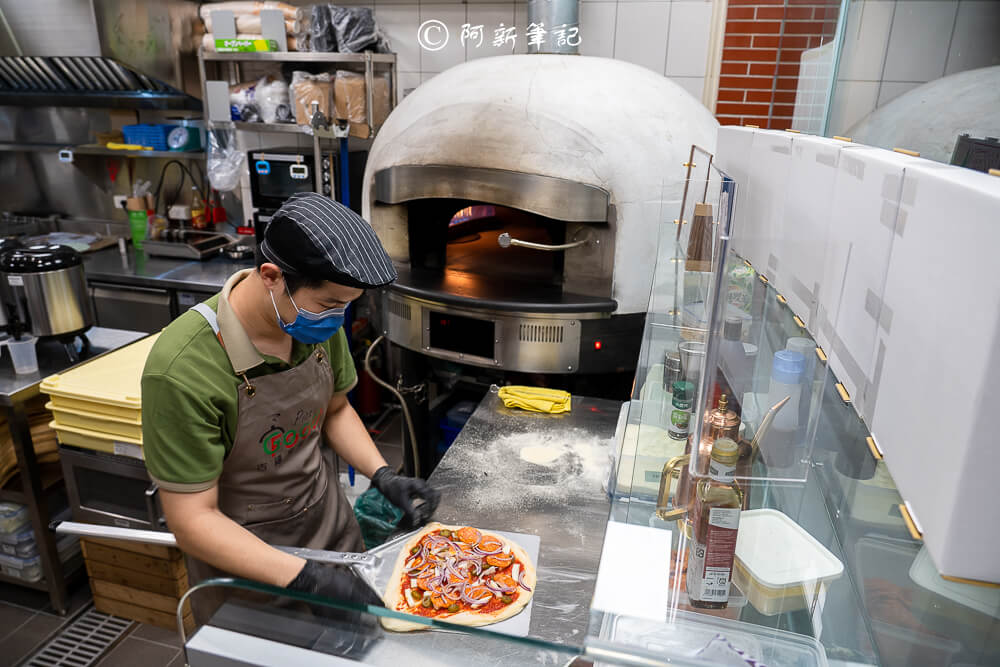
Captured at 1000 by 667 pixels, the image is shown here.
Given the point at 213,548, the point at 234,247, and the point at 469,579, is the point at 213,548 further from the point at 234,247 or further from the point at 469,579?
the point at 234,247

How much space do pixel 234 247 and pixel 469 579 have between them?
319 centimetres

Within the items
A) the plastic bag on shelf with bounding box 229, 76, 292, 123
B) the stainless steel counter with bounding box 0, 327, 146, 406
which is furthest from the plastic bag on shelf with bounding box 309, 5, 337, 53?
the stainless steel counter with bounding box 0, 327, 146, 406

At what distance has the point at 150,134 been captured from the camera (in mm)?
3982

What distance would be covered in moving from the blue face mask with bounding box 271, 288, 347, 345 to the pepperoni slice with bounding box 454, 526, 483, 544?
1.87 ft

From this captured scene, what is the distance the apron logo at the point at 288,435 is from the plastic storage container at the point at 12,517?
1557 millimetres

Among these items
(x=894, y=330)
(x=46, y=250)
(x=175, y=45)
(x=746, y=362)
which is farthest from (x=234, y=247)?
(x=894, y=330)

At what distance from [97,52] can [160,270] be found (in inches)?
47.9

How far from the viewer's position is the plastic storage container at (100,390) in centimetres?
206

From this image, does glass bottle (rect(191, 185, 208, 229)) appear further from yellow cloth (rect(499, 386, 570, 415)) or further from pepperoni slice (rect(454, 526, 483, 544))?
pepperoni slice (rect(454, 526, 483, 544))

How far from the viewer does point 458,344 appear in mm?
2641

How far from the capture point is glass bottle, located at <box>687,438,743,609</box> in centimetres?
78

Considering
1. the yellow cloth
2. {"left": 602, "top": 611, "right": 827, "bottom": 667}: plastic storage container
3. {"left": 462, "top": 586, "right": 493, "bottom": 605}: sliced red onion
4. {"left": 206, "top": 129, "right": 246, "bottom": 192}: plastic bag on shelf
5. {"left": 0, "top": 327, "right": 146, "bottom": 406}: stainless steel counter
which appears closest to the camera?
{"left": 602, "top": 611, "right": 827, "bottom": 667}: plastic storage container

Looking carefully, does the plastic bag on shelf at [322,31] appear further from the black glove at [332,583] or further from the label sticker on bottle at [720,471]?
the label sticker on bottle at [720,471]

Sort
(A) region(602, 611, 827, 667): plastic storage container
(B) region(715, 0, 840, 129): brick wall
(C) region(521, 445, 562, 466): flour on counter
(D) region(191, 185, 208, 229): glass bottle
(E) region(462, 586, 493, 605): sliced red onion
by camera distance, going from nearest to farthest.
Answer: (A) region(602, 611, 827, 667): plastic storage container, (E) region(462, 586, 493, 605): sliced red onion, (C) region(521, 445, 562, 466): flour on counter, (B) region(715, 0, 840, 129): brick wall, (D) region(191, 185, 208, 229): glass bottle
